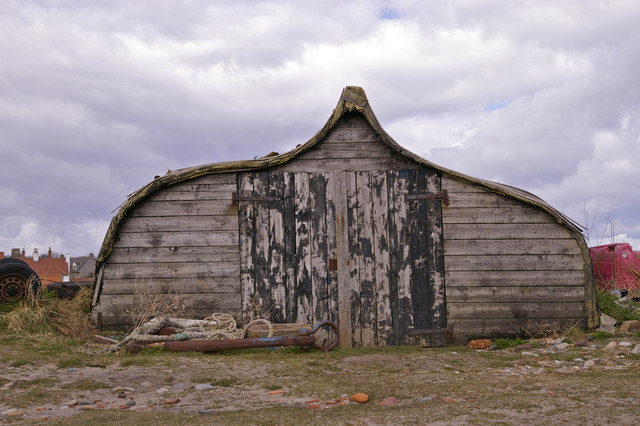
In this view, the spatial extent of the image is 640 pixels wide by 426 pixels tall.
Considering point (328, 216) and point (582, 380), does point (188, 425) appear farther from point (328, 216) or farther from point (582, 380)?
point (328, 216)

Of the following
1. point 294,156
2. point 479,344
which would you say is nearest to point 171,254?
point 294,156

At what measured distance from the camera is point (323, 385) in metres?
5.92

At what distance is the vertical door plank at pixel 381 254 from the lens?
8.86 meters

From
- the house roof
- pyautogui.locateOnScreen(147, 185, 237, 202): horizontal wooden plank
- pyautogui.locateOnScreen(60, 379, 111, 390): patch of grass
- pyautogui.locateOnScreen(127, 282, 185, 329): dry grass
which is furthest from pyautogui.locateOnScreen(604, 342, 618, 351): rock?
the house roof

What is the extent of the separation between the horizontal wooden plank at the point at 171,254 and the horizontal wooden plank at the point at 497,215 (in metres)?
3.61

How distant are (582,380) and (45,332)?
7647 mm

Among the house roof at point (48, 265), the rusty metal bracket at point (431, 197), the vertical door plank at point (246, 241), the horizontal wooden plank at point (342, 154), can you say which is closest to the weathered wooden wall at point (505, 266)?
the rusty metal bracket at point (431, 197)

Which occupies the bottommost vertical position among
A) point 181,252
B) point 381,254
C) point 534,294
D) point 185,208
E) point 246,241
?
point 534,294

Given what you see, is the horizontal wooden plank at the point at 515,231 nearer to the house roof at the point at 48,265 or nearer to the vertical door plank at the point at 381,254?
the vertical door plank at the point at 381,254

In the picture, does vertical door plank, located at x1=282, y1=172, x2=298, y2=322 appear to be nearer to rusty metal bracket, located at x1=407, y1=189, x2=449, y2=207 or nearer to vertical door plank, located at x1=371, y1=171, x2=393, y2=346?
vertical door plank, located at x1=371, y1=171, x2=393, y2=346

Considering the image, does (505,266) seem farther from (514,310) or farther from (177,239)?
(177,239)

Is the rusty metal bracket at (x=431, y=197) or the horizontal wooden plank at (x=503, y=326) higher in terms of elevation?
A: the rusty metal bracket at (x=431, y=197)

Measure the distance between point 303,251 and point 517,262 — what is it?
3484 mm

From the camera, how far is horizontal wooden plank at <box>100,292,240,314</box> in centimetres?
890
